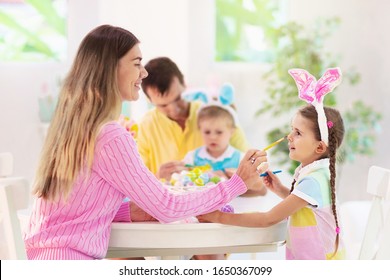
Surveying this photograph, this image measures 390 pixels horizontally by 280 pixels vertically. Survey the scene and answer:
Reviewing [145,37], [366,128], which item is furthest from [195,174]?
[366,128]

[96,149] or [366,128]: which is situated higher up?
[96,149]

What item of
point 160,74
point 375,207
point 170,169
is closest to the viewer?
point 375,207

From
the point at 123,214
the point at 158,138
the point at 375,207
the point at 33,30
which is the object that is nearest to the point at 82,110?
the point at 123,214

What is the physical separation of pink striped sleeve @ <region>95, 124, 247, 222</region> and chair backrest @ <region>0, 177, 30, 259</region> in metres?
0.18

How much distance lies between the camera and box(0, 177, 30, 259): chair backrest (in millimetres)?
1358

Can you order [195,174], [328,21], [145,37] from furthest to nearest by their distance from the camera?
1. [328,21]
2. [145,37]
3. [195,174]

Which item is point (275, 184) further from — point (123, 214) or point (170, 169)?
point (170, 169)

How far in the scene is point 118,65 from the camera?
1.59 meters

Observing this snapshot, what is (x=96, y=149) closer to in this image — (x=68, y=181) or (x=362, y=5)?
(x=68, y=181)

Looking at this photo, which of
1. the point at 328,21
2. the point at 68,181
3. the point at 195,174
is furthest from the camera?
the point at 328,21

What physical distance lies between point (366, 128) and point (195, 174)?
1903 millimetres

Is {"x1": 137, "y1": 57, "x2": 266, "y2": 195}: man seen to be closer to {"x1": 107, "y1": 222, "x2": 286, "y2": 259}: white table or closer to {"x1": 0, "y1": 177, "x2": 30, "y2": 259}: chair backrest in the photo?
{"x1": 107, "y1": 222, "x2": 286, "y2": 259}: white table

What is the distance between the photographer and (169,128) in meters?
2.56

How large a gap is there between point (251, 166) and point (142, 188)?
0.23m
